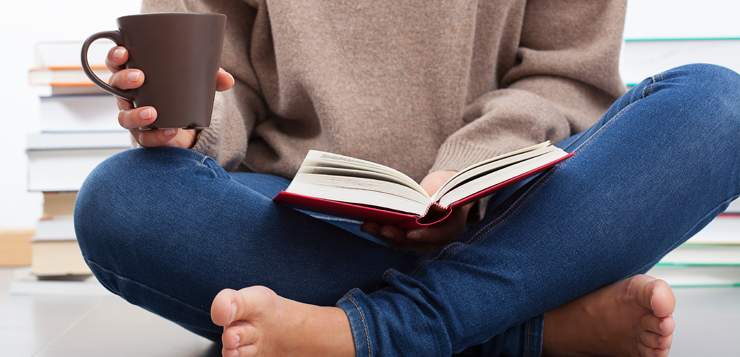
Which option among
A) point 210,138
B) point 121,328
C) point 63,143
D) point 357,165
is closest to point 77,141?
point 63,143

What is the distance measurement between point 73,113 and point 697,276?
4.06 feet

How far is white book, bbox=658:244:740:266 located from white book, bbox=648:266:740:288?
0.03 m

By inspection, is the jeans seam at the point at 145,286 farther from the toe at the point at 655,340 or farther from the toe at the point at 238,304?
the toe at the point at 655,340

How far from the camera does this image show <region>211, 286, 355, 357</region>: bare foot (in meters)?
0.75

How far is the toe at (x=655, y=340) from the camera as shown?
0.87 metres

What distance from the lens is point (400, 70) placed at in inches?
46.4

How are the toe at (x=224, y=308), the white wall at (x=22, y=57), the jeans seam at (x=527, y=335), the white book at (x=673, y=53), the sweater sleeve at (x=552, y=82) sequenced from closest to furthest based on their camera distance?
the toe at (x=224, y=308)
the jeans seam at (x=527, y=335)
the sweater sleeve at (x=552, y=82)
the white book at (x=673, y=53)
the white wall at (x=22, y=57)

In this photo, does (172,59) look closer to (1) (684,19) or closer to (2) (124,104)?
(2) (124,104)

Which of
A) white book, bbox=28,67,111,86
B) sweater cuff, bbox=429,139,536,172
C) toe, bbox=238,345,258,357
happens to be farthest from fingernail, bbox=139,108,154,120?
white book, bbox=28,67,111,86

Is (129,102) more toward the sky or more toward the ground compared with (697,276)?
more toward the sky

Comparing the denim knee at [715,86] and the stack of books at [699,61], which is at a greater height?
the denim knee at [715,86]

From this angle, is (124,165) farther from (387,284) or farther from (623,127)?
(623,127)

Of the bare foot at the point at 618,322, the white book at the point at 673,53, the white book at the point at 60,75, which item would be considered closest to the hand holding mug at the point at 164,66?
the bare foot at the point at 618,322

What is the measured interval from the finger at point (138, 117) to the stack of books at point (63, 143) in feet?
2.90
